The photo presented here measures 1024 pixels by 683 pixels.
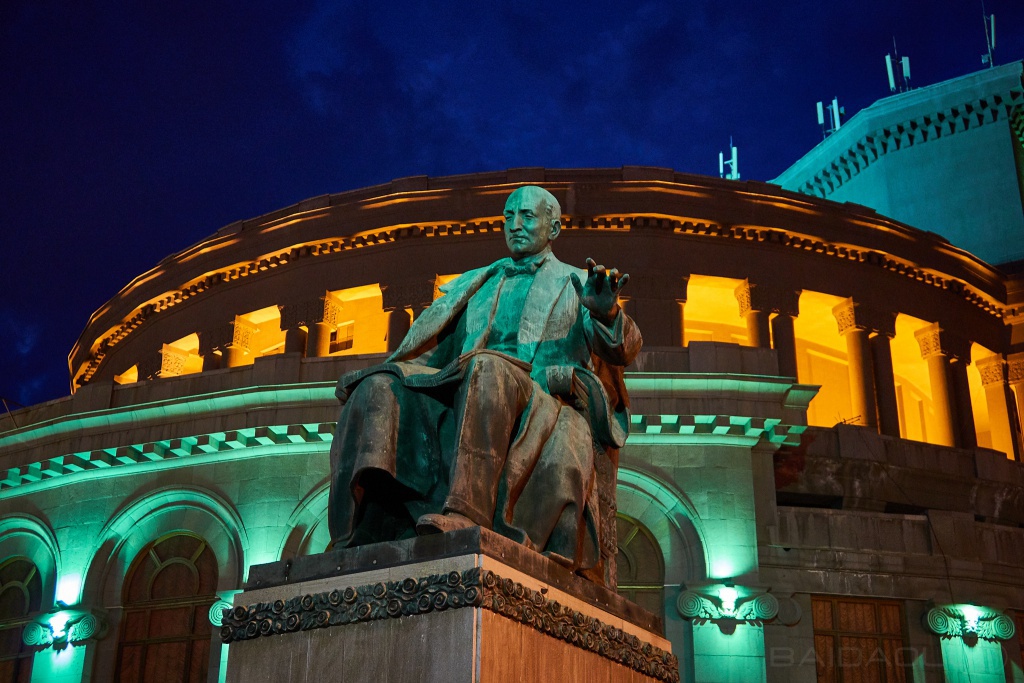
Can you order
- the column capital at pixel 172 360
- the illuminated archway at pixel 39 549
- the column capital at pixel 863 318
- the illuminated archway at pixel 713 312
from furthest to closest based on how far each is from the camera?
1. the column capital at pixel 172 360
2. the column capital at pixel 863 318
3. the illuminated archway at pixel 713 312
4. the illuminated archway at pixel 39 549

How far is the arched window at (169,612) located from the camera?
75.3 feet

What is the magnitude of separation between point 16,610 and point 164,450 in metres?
4.70

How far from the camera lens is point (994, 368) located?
133ft

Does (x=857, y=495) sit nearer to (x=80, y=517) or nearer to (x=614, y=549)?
(x=80, y=517)

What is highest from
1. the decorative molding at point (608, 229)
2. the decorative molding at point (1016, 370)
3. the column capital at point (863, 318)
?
the decorative molding at point (608, 229)

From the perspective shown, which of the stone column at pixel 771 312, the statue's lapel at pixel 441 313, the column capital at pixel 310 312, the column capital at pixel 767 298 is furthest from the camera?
the column capital at pixel 310 312

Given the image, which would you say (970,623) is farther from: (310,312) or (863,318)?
(310,312)

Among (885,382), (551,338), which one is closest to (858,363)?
(885,382)

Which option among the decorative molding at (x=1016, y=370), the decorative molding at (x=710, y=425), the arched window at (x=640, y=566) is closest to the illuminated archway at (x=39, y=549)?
the arched window at (x=640, y=566)

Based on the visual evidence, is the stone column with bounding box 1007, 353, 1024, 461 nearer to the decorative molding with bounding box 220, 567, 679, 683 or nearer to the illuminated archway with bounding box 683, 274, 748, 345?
the illuminated archway with bounding box 683, 274, 748, 345

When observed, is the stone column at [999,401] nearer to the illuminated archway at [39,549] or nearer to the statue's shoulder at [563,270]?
the illuminated archway at [39,549]

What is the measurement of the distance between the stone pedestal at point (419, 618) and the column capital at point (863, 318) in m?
31.3

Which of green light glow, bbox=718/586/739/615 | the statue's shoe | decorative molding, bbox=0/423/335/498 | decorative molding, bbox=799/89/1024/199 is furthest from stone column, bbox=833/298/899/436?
the statue's shoe

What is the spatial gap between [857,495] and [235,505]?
12.3 m
